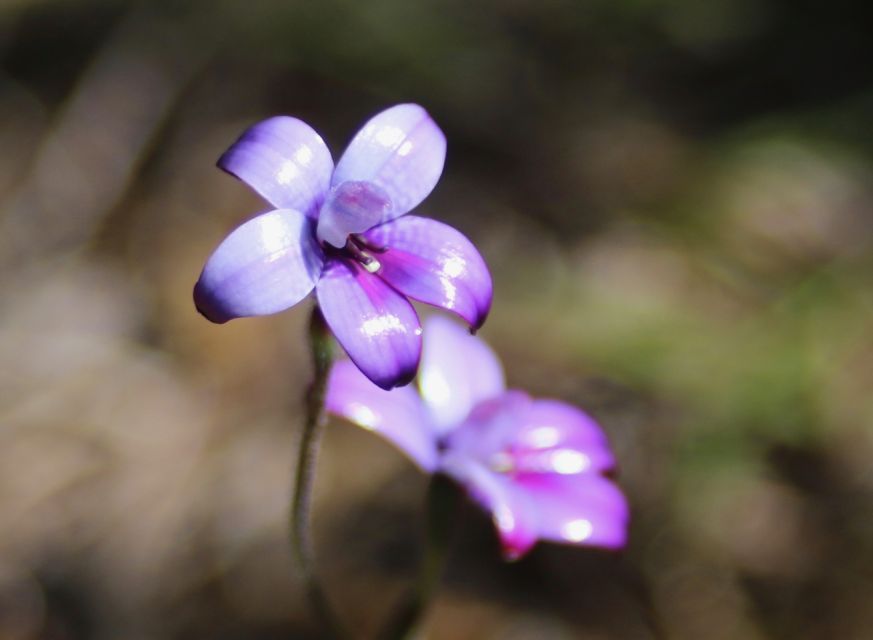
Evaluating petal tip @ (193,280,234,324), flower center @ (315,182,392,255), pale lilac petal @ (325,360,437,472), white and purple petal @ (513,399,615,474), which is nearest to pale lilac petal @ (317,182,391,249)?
flower center @ (315,182,392,255)

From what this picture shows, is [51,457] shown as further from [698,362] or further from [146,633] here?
[698,362]

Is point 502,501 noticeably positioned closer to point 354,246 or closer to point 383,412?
point 383,412

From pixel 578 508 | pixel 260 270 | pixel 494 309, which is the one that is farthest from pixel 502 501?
pixel 494 309

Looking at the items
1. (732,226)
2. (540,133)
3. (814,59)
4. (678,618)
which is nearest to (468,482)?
(678,618)

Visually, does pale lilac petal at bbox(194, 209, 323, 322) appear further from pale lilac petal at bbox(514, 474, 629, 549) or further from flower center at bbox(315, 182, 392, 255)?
pale lilac petal at bbox(514, 474, 629, 549)

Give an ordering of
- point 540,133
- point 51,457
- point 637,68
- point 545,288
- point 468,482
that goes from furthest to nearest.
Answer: point 637,68, point 540,133, point 545,288, point 51,457, point 468,482

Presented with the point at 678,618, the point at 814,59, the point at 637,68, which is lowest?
the point at 678,618
